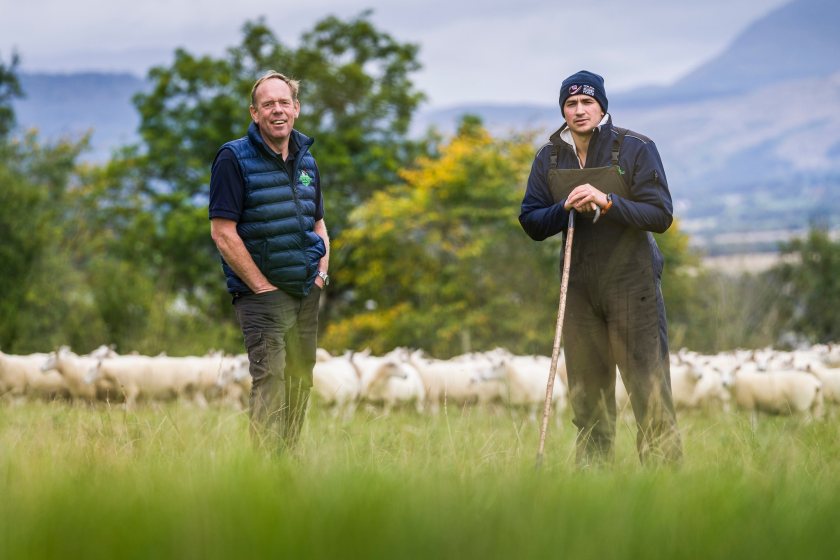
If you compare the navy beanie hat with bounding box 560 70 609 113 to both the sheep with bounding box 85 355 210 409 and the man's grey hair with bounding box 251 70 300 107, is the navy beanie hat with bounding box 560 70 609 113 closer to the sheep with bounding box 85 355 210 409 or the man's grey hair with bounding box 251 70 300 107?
the man's grey hair with bounding box 251 70 300 107

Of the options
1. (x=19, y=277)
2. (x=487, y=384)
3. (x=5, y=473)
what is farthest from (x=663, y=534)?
(x=19, y=277)

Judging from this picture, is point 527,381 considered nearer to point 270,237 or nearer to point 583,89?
point 270,237

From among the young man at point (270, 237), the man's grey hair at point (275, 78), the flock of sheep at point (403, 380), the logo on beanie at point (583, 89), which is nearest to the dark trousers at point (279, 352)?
the young man at point (270, 237)

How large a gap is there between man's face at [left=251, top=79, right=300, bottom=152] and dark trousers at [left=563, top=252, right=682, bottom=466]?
5.77ft

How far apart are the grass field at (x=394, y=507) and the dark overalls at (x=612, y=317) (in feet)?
3.87

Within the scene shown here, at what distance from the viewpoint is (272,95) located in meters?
5.86

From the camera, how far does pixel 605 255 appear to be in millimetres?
5781

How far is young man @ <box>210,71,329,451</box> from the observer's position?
19.2ft

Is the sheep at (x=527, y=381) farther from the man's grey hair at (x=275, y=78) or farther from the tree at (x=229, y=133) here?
the tree at (x=229, y=133)

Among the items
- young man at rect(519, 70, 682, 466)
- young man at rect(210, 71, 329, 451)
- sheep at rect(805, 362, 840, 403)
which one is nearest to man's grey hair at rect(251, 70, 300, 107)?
young man at rect(210, 71, 329, 451)

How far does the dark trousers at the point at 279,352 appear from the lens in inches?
231

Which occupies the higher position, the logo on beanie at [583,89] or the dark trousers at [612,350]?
the logo on beanie at [583,89]

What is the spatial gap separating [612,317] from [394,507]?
115 inches

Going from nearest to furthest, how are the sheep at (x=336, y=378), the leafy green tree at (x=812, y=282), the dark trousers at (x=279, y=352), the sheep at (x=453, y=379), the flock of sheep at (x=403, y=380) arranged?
1. the dark trousers at (x=279, y=352)
2. the sheep at (x=336, y=378)
3. the flock of sheep at (x=403, y=380)
4. the sheep at (x=453, y=379)
5. the leafy green tree at (x=812, y=282)
